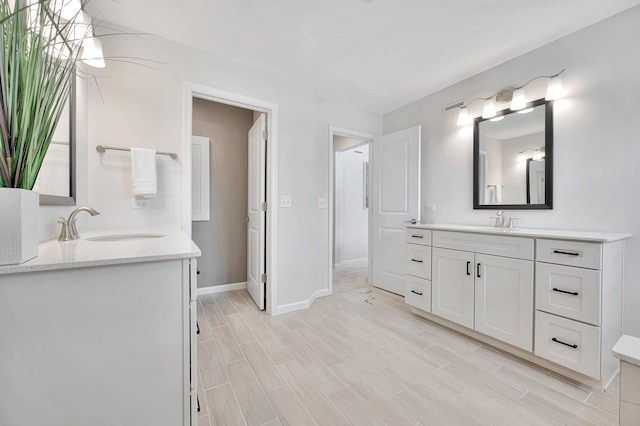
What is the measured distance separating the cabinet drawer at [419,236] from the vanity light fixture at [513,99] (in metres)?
1.22

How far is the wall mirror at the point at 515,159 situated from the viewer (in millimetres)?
2088

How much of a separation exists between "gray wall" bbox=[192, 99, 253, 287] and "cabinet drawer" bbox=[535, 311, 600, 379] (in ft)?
9.82

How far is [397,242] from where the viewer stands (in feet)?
10.5

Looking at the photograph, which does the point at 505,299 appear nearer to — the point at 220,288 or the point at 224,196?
the point at 220,288

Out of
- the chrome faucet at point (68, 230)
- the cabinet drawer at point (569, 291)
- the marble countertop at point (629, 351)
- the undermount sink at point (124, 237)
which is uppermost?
the chrome faucet at point (68, 230)

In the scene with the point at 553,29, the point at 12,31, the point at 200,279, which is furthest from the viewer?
the point at 200,279

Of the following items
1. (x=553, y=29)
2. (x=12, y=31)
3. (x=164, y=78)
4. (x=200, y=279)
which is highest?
(x=553, y=29)

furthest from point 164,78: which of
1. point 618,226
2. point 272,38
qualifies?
point 618,226

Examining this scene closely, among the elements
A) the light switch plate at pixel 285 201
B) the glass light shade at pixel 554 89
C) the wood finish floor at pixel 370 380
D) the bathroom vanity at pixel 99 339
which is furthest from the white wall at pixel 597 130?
the bathroom vanity at pixel 99 339

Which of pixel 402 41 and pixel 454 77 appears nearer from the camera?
pixel 402 41

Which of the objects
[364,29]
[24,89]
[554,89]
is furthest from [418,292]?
[24,89]

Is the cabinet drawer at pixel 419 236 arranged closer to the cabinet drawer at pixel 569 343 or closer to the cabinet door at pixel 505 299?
the cabinet door at pixel 505 299

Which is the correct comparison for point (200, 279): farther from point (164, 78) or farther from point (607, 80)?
point (607, 80)

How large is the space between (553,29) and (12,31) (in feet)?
9.71
